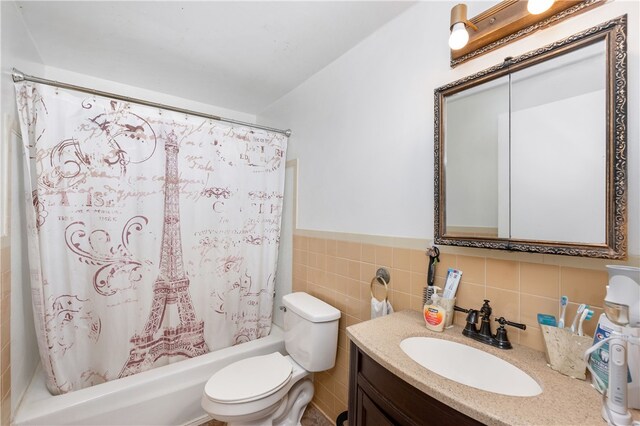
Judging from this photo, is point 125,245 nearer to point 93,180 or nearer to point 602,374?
point 93,180

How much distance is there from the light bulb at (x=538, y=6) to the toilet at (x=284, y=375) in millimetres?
1535

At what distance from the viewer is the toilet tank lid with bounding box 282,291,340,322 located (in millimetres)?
1495

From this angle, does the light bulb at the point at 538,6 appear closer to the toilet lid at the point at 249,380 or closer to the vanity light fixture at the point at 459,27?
the vanity light fixture at the point at 459,27

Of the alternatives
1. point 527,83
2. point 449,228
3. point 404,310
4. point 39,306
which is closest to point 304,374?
point 404,310

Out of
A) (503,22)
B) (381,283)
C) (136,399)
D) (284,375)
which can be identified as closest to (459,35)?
(503,22)

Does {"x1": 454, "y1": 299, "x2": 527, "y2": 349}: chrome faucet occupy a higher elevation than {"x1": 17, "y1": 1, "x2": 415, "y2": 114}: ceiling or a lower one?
lower

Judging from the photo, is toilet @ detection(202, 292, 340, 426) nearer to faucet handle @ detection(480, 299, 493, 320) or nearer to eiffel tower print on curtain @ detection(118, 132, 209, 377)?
eiffel tower print on curtain @ detection(118, 132, 209, 377)

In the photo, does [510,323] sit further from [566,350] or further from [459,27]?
[459,27]

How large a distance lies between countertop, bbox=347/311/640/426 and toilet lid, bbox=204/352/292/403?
68cm

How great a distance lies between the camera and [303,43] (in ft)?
4.94

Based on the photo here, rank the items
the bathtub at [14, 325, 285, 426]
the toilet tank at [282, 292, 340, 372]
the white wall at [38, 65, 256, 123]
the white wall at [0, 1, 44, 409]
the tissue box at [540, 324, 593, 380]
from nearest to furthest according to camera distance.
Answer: the tissue box at [540, 324, 593, 380] → the white wall at [0, 1, 44, 409] → the bathtub at [14, 325, 285, 426] → the toilet tank at [282, 292, 340, 372] → the white wall at [38, 65, 256, 123]

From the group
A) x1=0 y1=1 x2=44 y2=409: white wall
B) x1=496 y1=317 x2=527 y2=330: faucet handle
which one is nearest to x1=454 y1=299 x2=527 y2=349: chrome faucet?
x1=496 y1=317 x2=527 y2=330: faucet handle

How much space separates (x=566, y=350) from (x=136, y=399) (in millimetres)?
1942

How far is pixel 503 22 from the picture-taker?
3.08 feet
